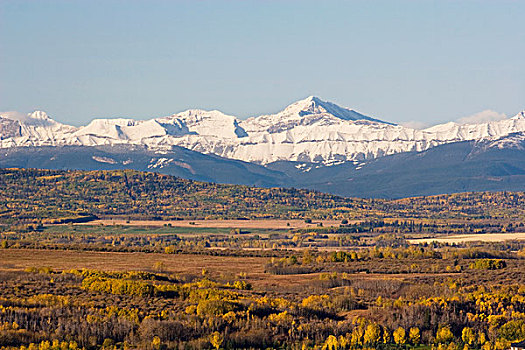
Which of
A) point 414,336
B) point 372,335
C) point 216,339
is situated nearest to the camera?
point 216,339

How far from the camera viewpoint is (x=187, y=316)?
244 feet

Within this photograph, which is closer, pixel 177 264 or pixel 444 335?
pixel 444 335

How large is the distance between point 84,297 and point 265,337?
19.7 meters

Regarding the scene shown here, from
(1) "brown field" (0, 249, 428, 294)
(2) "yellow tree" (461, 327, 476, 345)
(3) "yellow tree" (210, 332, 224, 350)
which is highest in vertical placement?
(3) "yellow tree" (210, 332, 224, 350)

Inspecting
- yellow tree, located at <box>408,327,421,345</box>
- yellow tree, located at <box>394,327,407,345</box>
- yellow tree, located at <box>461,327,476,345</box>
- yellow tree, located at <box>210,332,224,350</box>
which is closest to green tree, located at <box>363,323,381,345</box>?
yellow tree, located at <box>394,327,407,345</box>

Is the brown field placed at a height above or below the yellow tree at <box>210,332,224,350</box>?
below

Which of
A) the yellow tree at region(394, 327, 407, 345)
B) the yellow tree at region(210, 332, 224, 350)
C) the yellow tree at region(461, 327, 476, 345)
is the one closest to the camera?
the yellow tree at region(210, 332, 224, 350)

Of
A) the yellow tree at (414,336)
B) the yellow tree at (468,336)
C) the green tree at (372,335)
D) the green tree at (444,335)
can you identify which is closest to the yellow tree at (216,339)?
the green tree at (372,335)

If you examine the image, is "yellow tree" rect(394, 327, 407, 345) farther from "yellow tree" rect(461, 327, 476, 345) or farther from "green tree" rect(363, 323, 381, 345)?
"yellow tree" rect(461, 327, 476, 345)

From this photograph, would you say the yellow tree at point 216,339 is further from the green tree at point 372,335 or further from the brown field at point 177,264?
the brown field at point 177,264

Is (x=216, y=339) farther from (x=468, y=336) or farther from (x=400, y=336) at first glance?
(x=468, y=336)

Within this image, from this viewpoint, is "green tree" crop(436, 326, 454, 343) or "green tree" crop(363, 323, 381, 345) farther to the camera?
"green tree" crop(436, 326, 454, 343)

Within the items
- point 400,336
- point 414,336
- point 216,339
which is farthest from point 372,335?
point 216,339

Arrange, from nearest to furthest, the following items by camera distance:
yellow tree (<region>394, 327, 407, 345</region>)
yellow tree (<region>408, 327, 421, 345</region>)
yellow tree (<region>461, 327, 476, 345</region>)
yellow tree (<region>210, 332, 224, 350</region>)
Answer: yellow tree (<region>210, 332, 224, 350</region>) → yellow tree (<region>394, 327, 407, 345</region>) → yellow tree (<region>408, 327, 421, 345</region>) → yellow tree (<region>461, 327, 476, 345</region>)
